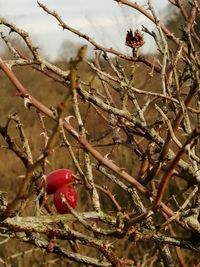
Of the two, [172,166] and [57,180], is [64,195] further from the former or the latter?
[172,166]

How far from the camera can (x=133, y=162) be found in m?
6.23

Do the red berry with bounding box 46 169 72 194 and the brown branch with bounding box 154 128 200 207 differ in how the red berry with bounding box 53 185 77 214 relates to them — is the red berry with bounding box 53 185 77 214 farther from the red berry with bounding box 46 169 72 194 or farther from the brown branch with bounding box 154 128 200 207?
the brown branch with bounding box 154 128 200 207

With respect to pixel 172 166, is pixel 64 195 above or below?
below

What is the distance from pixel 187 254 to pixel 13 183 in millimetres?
3388

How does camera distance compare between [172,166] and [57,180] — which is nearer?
[172,166]

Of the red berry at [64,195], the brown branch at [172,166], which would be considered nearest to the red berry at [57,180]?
the red berry at [64,195]

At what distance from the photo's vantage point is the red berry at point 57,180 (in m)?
1.10

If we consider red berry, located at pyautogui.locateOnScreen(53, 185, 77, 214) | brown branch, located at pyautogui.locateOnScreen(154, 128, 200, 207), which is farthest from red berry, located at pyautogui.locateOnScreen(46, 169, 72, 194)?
brown branch, located at pyautogui.locateOnScreen(154, 128, 200, 207)

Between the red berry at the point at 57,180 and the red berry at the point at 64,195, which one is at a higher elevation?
the red berry at the point at 57,180

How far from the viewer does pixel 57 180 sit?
110cm

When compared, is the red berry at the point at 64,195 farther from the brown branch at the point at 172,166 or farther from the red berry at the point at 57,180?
the brown branch at the point at 172,166

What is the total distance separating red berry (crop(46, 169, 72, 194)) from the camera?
1.10 m

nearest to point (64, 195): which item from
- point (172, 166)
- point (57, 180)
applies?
point (57, 180)

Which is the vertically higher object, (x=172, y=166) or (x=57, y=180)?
(x=172, y=166)
